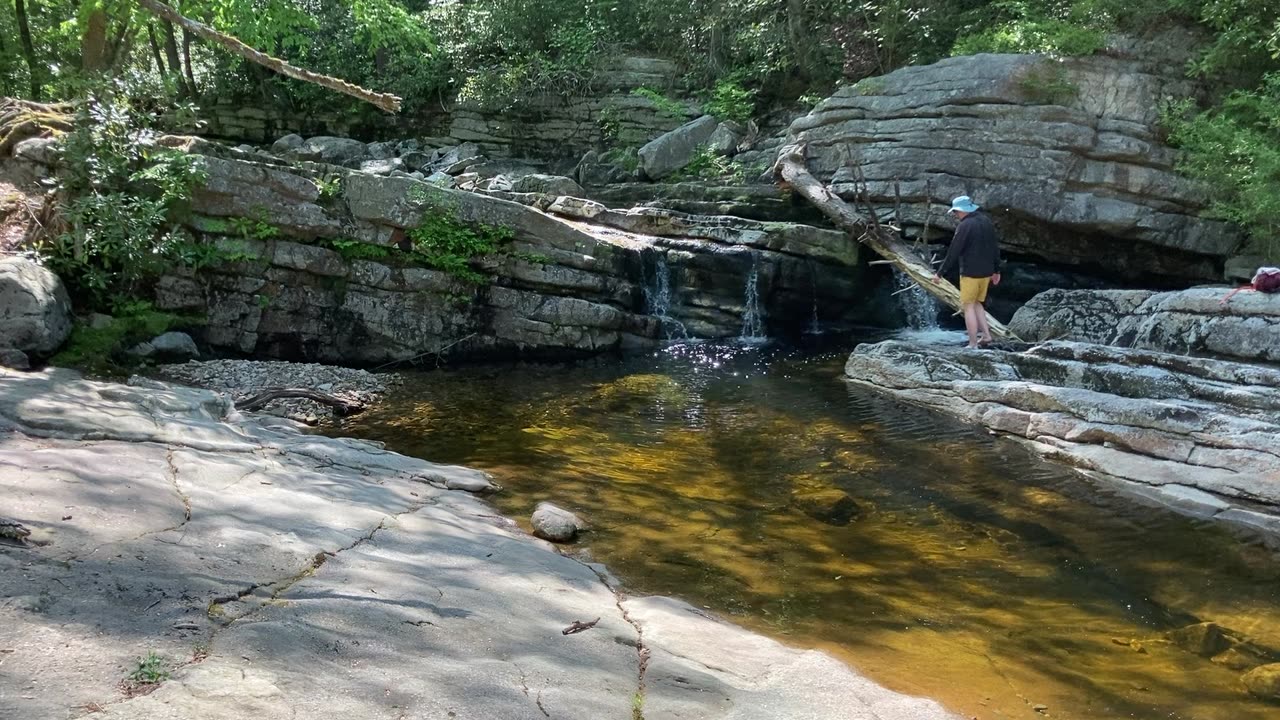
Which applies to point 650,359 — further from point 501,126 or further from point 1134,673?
point 501,126

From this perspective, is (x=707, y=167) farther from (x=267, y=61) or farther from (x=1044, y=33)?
(x=267, y=61)

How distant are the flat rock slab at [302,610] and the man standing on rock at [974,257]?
25.5 ft

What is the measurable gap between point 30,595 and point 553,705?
6.74 ft

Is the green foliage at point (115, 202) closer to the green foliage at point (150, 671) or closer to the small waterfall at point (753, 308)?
the small waterfall at point (753, 308)

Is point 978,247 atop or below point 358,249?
atop

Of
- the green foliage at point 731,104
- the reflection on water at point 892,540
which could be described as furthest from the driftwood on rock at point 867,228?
the green foliage at point 731,104

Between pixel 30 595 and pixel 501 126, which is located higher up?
pixel 501 126

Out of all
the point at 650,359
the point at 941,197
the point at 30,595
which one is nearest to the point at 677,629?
the point at 30,595

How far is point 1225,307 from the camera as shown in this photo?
9547mm

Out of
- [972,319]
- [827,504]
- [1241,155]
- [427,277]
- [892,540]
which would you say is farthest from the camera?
[427,277]

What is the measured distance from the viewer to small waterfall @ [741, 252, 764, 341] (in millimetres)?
14347

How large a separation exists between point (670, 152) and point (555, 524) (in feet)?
47.7

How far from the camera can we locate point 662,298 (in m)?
14.5

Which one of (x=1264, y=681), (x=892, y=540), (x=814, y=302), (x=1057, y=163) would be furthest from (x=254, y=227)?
(x=1057, y=163)
